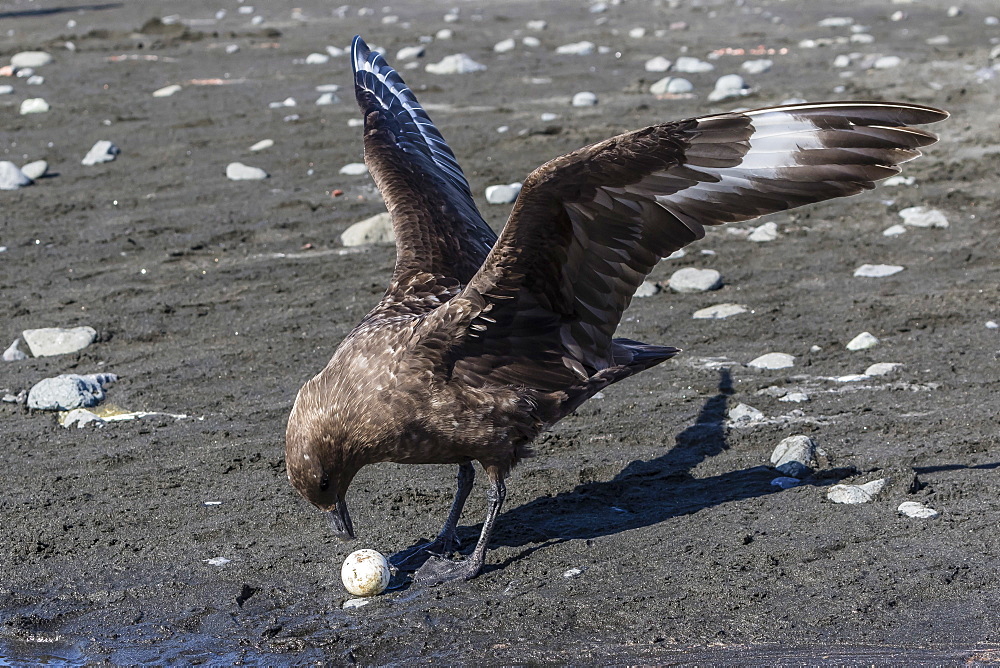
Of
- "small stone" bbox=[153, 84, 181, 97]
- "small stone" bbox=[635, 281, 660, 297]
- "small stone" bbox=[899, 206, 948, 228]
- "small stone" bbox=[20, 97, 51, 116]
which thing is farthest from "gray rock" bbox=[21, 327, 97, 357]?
"small stone" bbox=[153, 84, 181, 97]

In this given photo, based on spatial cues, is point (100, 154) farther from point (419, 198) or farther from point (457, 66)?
point (419, 198)

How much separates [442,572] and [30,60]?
1310 centimetres

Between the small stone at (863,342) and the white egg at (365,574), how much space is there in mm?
2823

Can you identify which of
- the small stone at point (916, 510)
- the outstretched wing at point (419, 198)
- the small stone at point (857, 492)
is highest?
the outstretched wing at point (419, 198)

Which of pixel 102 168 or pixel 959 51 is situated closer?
pixel 102 168

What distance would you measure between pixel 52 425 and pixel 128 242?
2.88 metres

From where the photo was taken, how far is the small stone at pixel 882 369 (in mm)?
5488

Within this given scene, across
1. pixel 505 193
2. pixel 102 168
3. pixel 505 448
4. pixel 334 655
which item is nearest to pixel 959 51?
pixel 505 193

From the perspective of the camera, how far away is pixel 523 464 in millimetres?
4992

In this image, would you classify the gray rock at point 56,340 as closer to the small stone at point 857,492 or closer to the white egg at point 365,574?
the white egg at point 365,574

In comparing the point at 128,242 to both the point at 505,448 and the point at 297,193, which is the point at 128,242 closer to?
the point at 297,193

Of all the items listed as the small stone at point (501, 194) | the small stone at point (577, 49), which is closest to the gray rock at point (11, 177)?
the small stone at point (501, 194)

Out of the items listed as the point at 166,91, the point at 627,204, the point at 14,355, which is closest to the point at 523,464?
the point at 627,204

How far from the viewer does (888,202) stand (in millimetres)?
7988
